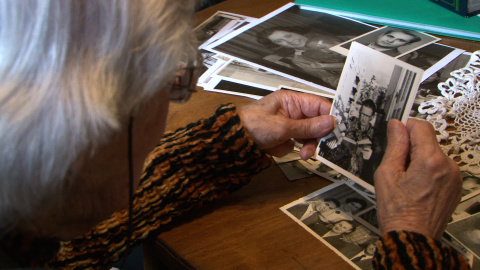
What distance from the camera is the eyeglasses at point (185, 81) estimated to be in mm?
572

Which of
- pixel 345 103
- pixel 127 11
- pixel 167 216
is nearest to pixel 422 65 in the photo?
pixel 345 103

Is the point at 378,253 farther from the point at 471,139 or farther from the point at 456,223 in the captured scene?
the point at 471,139

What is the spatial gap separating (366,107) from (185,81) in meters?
0.36

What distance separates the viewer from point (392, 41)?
1242 millimetres

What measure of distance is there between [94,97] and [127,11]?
0.10 metres

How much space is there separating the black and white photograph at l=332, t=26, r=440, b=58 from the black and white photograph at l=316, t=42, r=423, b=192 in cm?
43

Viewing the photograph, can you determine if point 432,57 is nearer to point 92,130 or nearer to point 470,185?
point 470,185

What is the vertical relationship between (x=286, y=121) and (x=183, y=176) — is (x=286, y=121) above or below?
above

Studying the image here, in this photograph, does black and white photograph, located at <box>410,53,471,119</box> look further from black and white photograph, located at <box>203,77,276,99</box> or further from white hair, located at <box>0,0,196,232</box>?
white hair, located at <box>0,0,196,232</box>

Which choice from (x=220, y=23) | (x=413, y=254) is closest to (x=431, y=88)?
(x=413, y=254)

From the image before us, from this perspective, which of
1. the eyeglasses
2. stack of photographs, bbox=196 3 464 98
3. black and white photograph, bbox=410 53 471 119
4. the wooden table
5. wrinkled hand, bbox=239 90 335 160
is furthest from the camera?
stack of photographs, bbox=196 3 464 98

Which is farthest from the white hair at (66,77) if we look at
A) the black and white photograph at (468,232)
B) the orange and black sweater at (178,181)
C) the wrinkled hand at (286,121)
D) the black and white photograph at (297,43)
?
the black and white photograph at (297,43)

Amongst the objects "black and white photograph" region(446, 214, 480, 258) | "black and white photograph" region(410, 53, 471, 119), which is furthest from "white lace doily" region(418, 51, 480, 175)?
"black and white photograph" region(446, 214, 480, 258)

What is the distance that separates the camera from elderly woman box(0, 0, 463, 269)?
0.43 meters
